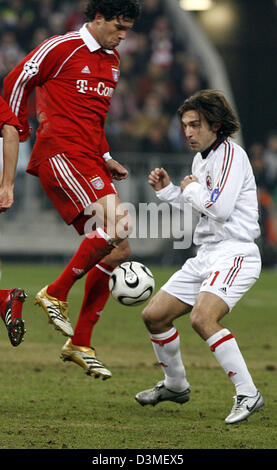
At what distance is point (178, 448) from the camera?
189 inches

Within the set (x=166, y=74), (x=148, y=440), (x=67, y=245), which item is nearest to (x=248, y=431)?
(x=148, y=440)

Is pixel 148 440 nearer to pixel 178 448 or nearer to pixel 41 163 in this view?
pixel 178 448

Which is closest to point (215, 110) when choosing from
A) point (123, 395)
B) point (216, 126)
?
point (216, 126)

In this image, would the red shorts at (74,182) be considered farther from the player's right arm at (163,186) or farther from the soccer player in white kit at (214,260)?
the soccer player in white kit at (214,260)

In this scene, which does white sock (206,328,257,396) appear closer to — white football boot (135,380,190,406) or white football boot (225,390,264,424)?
white football boot (225,390,264,424)

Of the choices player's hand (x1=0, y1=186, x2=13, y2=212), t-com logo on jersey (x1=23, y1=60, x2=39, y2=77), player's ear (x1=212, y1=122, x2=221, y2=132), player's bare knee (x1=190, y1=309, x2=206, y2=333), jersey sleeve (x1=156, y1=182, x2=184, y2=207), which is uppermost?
t-com logo on jersey (x1=23, y1=60, x2=39, y2=77)

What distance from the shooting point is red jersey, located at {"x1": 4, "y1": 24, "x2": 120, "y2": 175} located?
6.29 meters

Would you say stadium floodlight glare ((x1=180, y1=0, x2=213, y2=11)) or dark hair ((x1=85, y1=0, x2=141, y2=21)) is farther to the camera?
stadium floodlight glare ((x1=180, y1=0, x2=213, y2=11))

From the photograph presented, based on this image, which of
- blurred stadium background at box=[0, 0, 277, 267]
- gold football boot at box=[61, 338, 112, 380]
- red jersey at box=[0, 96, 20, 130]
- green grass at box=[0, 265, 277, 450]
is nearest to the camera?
green grass at box=[0, 265, 277, 450]

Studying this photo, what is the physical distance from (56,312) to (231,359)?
125 cm

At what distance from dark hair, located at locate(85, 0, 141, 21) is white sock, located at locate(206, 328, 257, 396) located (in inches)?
87.8

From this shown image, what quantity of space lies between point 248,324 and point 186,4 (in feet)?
36.6

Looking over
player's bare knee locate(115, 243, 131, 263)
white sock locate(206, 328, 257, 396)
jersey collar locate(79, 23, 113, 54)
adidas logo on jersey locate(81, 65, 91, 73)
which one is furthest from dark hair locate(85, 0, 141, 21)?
white sock locate(206, 328, 257, 396)

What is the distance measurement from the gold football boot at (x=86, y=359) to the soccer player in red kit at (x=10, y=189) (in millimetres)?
614
